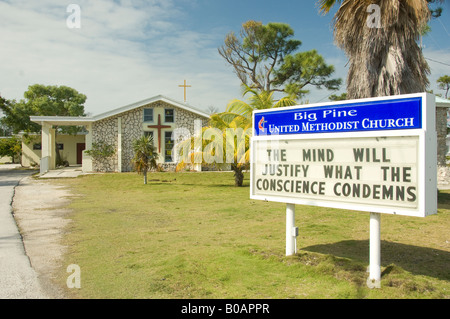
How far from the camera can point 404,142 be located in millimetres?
4719

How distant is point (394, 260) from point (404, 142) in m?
2.29

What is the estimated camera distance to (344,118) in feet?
17.5

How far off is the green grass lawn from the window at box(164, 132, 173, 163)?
50.4 ft

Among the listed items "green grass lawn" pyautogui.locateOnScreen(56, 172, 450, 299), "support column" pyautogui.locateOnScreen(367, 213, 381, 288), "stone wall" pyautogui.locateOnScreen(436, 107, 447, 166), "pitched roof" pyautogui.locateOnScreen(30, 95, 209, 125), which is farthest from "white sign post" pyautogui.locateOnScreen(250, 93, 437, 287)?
"pitched roof" pyautogui.locateOnScreen(30, 95, 209, 125)

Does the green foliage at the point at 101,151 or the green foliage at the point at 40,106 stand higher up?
the green foliage at the point at 40,106

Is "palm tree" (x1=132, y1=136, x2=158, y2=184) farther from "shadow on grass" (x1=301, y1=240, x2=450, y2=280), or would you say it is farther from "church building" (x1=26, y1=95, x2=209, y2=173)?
"shadow on grass" (x1=301, y1=240, x2=450, y2=280)

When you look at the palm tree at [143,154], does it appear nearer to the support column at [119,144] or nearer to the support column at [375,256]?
the support column at [119,144]

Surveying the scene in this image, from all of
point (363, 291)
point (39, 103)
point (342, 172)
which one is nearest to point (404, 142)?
point (342, 172)

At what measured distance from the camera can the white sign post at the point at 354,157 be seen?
4.61 meters

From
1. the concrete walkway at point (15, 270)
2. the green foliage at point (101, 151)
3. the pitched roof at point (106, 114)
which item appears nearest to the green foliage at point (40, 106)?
the pitched roof at point (106, 114)

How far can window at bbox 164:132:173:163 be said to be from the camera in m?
27.4

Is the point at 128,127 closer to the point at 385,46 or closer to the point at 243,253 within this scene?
the point at 385,46

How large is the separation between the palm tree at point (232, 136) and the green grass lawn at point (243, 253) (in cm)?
628

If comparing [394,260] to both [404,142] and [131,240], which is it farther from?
[131,240]
